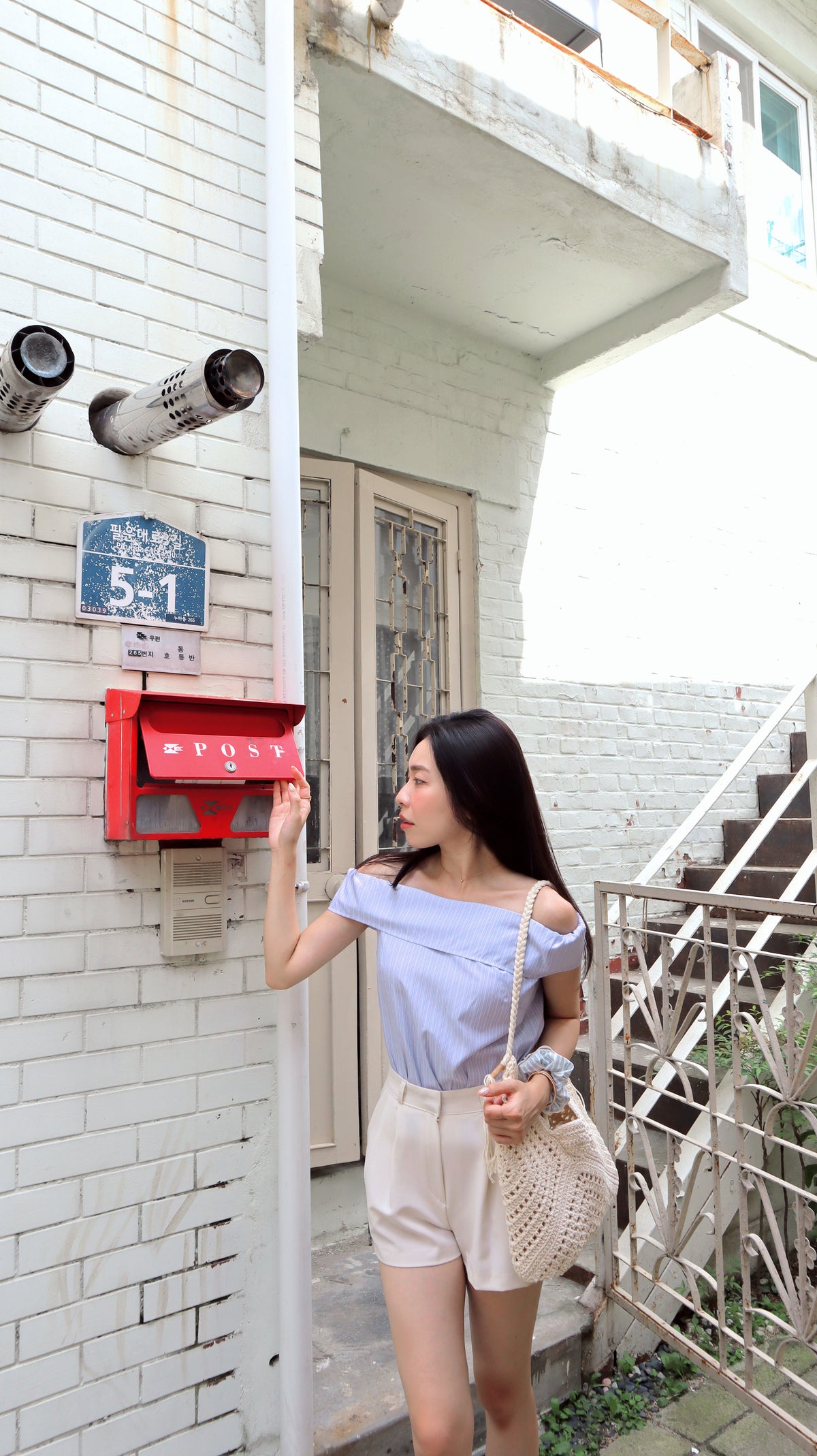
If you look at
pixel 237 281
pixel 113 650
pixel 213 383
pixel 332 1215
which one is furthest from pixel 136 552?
pixel 332 1215

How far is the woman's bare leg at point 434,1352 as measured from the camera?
5.27ft

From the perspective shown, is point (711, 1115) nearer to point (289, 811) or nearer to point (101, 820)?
point (289, 811)

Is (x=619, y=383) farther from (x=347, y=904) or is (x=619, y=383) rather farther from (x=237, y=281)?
(x=347, y=904)

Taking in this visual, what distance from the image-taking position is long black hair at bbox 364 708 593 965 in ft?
6.01

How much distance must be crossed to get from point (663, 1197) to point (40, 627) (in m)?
2.20

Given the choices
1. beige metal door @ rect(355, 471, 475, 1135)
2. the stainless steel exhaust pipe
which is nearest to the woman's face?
the stainless steel exhaust pipe

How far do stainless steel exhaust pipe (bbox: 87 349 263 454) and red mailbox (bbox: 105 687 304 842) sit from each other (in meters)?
0.53

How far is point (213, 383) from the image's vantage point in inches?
70.3

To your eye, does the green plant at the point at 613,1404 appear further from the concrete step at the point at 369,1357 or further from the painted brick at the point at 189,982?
the painted brick at the point at 189,982

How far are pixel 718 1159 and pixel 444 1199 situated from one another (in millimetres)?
956

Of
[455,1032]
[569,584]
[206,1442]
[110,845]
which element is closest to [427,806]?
[455,1032]

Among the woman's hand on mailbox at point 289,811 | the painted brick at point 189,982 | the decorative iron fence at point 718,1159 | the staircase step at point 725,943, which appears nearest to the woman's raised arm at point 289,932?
the woman's hand on mailbox at point 289,811

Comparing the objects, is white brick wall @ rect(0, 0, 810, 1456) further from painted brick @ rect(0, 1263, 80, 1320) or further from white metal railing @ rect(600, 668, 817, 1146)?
white metal railing @ rect(600, 668, 817, 1146)

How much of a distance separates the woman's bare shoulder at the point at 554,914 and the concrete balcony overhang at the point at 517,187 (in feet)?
7.80
